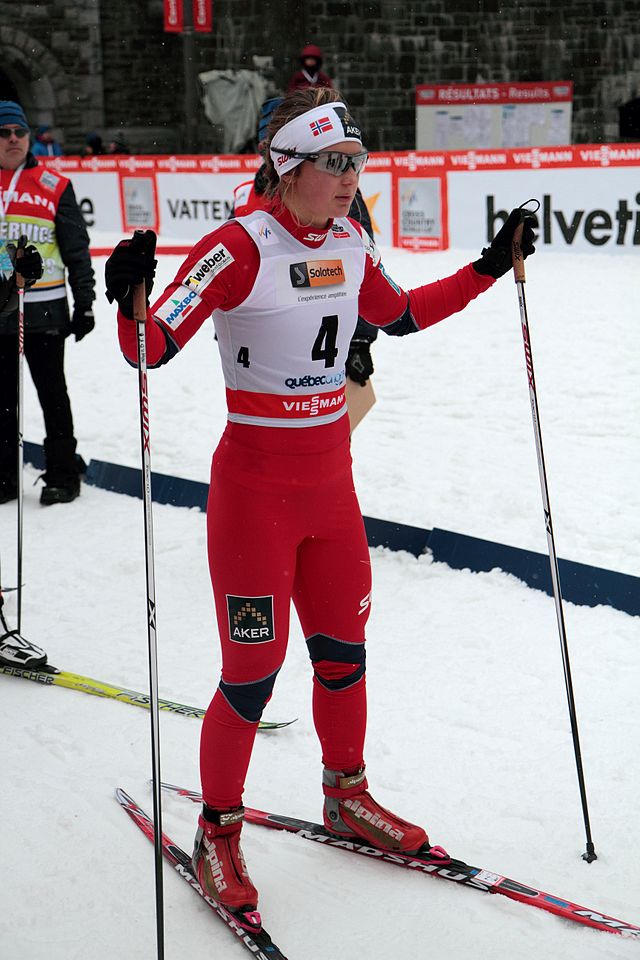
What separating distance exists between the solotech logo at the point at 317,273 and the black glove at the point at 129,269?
0.39 meters

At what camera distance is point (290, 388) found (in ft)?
9.29

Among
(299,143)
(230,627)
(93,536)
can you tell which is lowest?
(93,536)

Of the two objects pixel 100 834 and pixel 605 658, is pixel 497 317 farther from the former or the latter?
pixel 100 834

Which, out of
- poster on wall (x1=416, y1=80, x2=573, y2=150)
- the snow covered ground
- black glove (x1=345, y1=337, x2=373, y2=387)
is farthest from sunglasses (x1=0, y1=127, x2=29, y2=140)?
poster on wall (x1=416, y1=80, x2=573, y2=150)

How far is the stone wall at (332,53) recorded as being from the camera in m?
24.1

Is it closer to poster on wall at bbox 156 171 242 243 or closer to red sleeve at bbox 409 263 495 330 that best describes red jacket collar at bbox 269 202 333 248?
red sleeve at bbox 409 263 495 330

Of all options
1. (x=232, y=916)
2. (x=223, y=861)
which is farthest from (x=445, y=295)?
(x=232, y=916)

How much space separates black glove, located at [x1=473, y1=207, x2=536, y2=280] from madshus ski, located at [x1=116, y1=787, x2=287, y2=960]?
1871 mm

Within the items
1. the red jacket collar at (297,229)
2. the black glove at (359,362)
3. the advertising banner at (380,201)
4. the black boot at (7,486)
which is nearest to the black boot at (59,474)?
the black boot at (7,486)

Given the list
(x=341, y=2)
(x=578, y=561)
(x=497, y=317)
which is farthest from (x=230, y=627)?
(x=341, y=2)

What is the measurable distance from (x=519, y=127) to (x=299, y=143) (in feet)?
72.3

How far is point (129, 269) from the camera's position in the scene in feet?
8.18

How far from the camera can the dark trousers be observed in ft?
21.1

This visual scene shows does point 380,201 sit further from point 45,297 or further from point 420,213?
point 45,297
